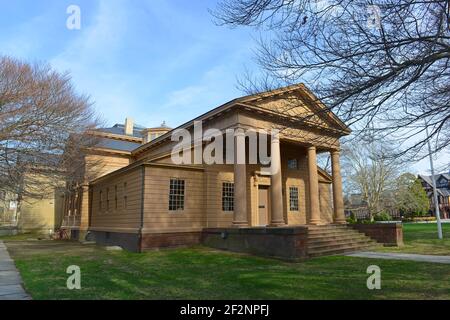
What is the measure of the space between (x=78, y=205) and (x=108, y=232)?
8448mm

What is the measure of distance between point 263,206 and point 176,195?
6187 millimetres

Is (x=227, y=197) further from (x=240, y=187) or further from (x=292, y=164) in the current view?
(x=292, y=164)

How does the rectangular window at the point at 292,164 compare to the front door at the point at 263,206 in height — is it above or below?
above

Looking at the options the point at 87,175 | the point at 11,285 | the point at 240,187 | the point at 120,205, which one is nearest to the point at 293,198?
the point at 240,187

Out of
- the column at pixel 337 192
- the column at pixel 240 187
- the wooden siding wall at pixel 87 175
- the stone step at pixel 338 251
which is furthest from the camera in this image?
the wooden siding wall at pixel 87 175

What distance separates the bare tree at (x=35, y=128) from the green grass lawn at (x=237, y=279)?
6249 mm

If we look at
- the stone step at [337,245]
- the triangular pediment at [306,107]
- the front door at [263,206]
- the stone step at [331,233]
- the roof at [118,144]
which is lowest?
the stone step at [337,245]

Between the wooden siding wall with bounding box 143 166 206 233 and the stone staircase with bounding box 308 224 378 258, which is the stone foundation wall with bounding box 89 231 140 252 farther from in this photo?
the stone staircase with bounding box 308 224 378 258

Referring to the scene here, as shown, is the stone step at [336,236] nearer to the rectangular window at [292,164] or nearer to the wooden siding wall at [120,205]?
the rectangular window at [292,164]

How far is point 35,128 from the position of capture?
1598 centimetres

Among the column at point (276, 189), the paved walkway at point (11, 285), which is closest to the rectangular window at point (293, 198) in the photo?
the column at point (276, 189)

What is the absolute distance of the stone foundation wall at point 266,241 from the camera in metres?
12.5

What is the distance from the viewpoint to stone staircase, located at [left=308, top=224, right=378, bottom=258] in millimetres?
14141

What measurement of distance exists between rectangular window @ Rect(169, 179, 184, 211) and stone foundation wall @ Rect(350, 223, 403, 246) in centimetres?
967
